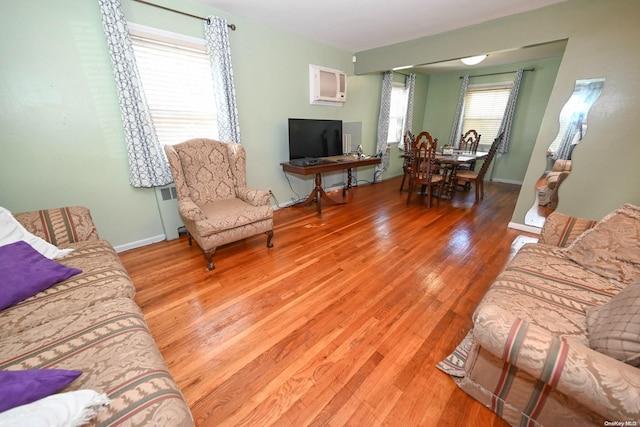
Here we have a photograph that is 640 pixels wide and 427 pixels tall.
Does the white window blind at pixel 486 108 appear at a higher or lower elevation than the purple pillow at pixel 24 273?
higher

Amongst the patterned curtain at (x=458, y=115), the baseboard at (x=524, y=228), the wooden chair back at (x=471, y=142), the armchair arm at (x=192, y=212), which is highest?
the patterned curtain at (x=458, y=115)

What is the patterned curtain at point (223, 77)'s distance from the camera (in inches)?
97.4

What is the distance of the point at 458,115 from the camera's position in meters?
5.49

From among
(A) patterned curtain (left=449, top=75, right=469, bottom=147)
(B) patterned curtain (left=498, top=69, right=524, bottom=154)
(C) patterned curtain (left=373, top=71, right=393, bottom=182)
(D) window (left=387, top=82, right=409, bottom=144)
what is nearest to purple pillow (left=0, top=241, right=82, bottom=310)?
(C) patterned curtain (left=373, top=71, right=393, bottom=182)

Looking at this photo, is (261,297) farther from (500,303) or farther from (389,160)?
(389,160)

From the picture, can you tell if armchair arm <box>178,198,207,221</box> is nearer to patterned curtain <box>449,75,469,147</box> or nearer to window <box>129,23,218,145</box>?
window <box>129,23,218,145</box>

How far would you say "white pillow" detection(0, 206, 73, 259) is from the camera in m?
1.29

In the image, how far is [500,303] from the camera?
3.71 ft

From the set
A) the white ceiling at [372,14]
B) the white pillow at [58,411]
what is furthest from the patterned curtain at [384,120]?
the white pillow at [58,411]

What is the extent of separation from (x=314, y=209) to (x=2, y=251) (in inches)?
115

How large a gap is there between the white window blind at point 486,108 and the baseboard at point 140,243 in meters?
6.32

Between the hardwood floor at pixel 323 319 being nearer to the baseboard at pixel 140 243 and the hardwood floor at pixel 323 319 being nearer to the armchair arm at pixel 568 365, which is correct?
the baseboard at pixel 140 243

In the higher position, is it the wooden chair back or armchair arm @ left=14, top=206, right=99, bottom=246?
the wooden chair back

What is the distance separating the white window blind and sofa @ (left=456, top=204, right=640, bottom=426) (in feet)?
15.2
